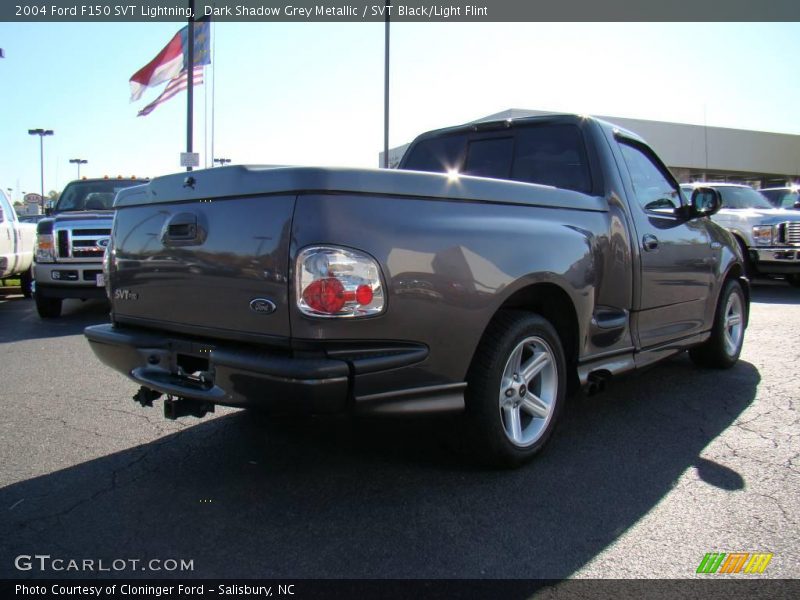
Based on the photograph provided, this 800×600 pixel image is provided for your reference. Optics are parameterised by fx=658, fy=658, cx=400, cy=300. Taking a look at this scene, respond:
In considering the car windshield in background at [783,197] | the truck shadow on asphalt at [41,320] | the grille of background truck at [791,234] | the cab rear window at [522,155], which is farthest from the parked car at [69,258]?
the car windshield in background at [783,197]

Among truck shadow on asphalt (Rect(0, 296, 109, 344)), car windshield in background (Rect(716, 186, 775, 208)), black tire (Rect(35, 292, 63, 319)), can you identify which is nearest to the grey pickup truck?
truck shadow on asphalt (Rect(0, 296, 109, 344))

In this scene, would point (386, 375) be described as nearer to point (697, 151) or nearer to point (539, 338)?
point (539, 338)

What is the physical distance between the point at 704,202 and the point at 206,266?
3684mm

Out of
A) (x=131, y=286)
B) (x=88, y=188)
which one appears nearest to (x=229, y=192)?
(x=131, y=286)

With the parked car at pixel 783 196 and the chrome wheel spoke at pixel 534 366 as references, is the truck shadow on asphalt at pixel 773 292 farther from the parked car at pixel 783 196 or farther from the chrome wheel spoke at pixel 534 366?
the chrome wheel spoke at pixel 534 366

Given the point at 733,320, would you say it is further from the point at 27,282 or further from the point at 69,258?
the point at 27,282

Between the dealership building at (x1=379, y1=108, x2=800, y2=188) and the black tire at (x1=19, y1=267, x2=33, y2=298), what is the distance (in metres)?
29.1

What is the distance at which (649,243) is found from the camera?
13.9 feet

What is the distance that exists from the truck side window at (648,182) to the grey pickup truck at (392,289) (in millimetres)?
151

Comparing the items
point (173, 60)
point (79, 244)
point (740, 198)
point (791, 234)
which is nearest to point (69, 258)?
point (79, 244)

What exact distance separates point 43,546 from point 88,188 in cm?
923

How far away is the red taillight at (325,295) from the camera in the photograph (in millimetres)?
2559

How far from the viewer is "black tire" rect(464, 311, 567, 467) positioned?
3070 mm

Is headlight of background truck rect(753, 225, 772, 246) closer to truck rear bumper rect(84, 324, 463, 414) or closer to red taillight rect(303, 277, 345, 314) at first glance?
truck rear bumper rect(84, 324, 463, 414)
